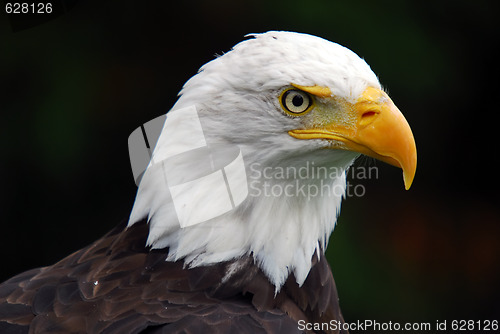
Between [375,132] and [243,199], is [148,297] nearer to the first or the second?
[243,199]

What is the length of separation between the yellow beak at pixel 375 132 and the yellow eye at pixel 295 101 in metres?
0.04

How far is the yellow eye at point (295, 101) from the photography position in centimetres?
261

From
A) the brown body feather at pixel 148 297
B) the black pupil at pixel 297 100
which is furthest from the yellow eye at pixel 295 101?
the brown body feather at pixel 148 297

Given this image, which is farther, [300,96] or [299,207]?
[299,207]

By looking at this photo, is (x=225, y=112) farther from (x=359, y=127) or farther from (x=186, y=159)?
(x=359, y=127)

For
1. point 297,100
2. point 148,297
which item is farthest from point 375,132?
point 148,297

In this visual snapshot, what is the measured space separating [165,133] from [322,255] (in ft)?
2.58

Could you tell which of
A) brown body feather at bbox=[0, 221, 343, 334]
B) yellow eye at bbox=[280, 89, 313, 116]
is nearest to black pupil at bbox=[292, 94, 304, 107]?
yellow eye at bbox=[280, 89, 313, 116]

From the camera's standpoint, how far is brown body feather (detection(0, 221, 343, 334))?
248cm

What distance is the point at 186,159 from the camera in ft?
8.85

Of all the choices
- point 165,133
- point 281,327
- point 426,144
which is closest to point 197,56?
point 426,144

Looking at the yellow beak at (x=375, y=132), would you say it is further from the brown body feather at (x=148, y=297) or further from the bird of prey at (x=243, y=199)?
the brown body feather at (x=148, y=297)

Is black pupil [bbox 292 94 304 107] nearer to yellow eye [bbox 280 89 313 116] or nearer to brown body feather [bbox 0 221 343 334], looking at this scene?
yellow eye [bbox 280 89 313 116]

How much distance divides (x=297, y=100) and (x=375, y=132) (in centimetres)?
29
